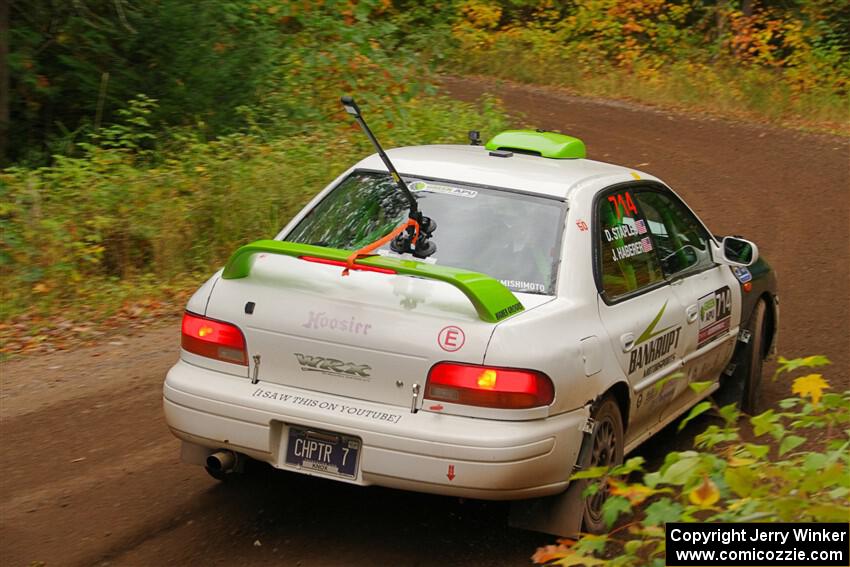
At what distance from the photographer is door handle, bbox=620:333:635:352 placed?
5293mm

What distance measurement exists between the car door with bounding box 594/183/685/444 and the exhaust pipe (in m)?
1.77

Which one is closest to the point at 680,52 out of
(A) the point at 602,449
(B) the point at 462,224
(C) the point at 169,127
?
(C) the point at 169,127

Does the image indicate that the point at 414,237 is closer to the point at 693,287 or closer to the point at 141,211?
the point at 693,287

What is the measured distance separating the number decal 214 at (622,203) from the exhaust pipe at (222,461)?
2267 millimetres

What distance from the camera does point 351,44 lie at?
16703 millimetres

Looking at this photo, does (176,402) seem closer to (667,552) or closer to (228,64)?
(667,552)

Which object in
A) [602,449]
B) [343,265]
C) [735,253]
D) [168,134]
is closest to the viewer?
[343,265]

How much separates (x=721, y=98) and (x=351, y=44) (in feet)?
33.0

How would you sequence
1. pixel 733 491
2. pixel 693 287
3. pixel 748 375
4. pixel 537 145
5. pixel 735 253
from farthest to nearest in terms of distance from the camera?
1. pixel 748 375
2. pixel 735 253
3. pixel 537 145
4. pixel 693 287
5. pixel 733 491

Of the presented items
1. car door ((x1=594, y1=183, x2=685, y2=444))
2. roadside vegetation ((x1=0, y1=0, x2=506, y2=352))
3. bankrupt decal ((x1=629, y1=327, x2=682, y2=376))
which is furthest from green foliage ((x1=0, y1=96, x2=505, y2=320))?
bankrupt decal ((x1=629, y1=327, x2=682, y2=376))

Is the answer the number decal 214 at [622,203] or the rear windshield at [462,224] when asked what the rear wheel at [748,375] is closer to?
the number decal 214 at [622,203]

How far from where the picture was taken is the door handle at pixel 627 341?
17.4ft

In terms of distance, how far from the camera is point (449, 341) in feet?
15.1

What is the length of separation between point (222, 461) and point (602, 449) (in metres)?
1.69
